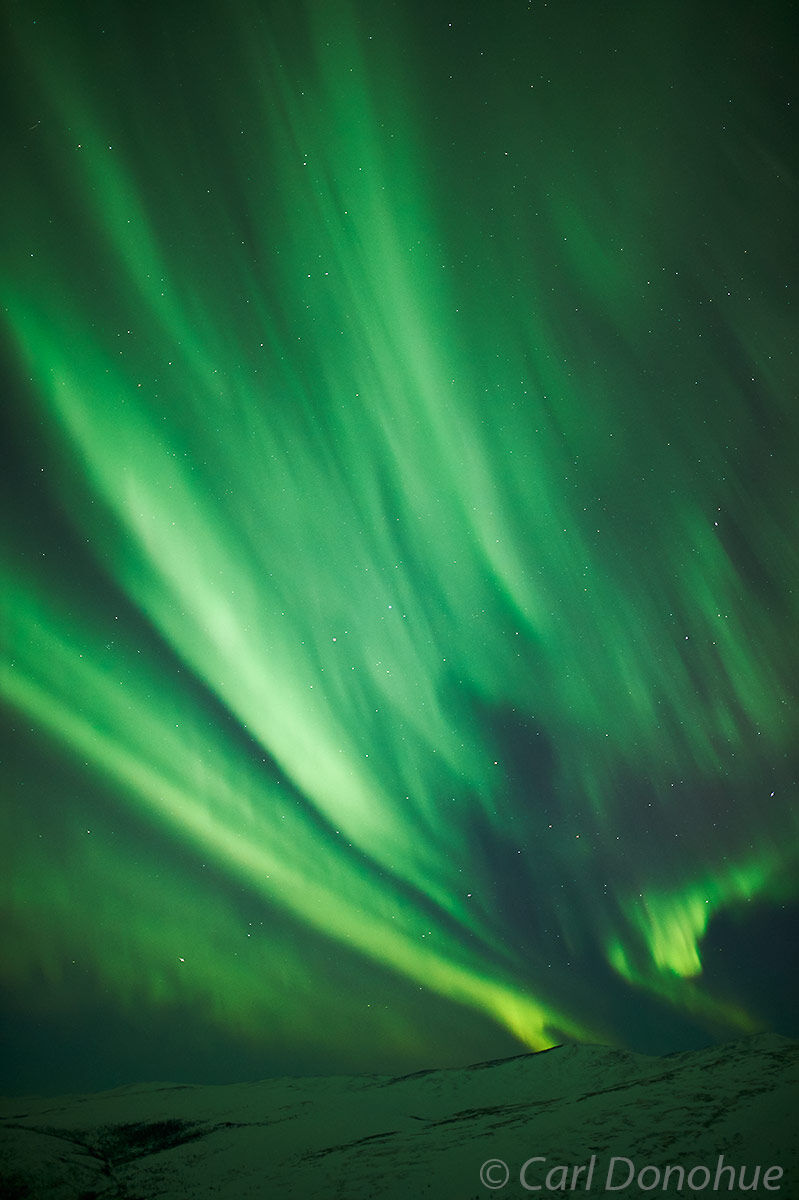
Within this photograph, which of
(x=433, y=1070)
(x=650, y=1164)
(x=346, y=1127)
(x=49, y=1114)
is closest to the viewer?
(x=650, y=1164)

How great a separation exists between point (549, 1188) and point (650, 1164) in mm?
4560

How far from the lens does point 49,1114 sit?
35406 mm

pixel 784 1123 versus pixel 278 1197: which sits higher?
pixel 784 1123

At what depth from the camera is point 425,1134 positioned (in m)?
33.6

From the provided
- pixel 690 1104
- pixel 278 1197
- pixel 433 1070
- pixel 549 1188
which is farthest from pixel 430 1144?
pixel 433 1070

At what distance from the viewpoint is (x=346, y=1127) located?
37812mm

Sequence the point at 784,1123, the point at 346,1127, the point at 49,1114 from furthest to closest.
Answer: the point at 346,1127 → the point at 49,1114 → the point at 784,1123

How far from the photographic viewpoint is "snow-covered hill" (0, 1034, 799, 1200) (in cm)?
2244

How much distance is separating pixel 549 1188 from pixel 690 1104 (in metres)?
13.6

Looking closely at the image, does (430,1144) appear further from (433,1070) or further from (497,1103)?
(433,1070)

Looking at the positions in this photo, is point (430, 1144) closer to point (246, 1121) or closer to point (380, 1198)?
point (380, 1198)

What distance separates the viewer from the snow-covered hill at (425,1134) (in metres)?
22.4

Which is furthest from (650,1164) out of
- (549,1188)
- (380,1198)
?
(380,1198)

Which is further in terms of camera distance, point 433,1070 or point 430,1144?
point 433,1070
